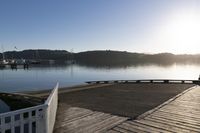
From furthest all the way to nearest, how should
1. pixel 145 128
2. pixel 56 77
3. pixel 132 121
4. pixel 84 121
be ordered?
pixel 56 77, pixel 84 121, pixel 132 121, pixel 145 128

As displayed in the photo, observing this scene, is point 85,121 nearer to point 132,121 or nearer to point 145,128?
point 132,121

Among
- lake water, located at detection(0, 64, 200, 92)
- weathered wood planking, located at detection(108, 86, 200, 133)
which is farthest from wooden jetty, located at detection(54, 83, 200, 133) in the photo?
lake water, located at detection(0, 64, 200, 92)

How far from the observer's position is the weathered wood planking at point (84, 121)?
7.14 m

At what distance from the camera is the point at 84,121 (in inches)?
315

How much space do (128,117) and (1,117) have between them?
16.6 feet

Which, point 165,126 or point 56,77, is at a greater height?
point 165,126

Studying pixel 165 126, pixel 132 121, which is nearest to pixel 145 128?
pixel 165 126

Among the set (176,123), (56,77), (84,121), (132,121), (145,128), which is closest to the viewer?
(145,128)

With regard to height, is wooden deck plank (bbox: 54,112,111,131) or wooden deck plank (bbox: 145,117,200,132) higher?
wooden deck plank (bbox: 145,117,200,132)

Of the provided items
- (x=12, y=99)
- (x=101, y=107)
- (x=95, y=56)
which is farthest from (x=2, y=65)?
(x=95, y=56)

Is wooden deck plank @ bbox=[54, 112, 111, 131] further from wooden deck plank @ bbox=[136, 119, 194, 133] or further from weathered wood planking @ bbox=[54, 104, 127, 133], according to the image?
wooden deck plank @ bbox=[136, 119, 194, 133]

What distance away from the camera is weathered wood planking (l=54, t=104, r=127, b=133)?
281 inches

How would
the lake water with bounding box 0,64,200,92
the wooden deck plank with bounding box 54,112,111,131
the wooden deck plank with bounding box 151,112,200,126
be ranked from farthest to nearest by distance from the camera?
the lake water with bounding box 0,64,200,92 → the wooden deck plank with bounding box 151,112,200,126 → the wooden deck plank with bounding box 54,112,111,131

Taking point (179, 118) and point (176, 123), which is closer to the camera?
point (176, 123)
